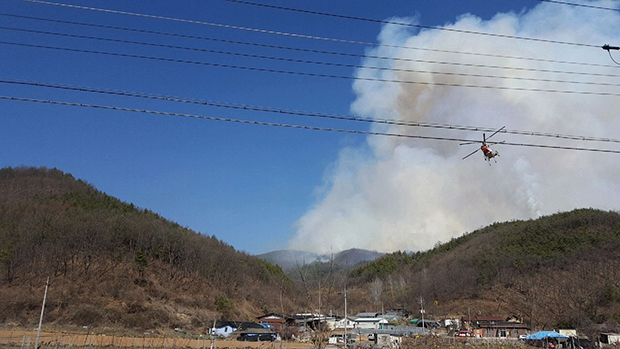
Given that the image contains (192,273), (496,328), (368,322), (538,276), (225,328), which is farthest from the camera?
(538,276)

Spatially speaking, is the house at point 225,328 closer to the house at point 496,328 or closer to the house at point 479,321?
the house at point 496,328

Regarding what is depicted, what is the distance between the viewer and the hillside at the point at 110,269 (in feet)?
183

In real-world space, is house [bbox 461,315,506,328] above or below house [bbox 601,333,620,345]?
above

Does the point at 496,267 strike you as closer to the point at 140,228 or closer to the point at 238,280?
the point at 238,280

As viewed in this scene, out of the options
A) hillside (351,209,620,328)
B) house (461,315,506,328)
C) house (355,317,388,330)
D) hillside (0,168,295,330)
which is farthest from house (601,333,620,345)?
hillside (0,168,295,330)

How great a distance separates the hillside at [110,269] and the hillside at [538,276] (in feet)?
110

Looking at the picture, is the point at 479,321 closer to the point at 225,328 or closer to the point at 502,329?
the point at 502,329

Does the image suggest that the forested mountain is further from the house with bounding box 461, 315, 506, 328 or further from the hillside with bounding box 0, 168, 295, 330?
the house with bounding box 461, 315, 506, 328

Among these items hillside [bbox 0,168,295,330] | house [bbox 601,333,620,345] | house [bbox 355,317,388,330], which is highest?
hillside [bbox 0,168,295,330]

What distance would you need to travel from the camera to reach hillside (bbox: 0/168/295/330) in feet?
183

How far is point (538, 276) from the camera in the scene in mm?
78375

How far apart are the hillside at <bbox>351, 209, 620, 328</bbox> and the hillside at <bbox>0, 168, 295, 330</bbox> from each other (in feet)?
110

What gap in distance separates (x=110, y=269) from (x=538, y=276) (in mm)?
72755

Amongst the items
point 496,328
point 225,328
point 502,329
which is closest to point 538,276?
point 502,329
